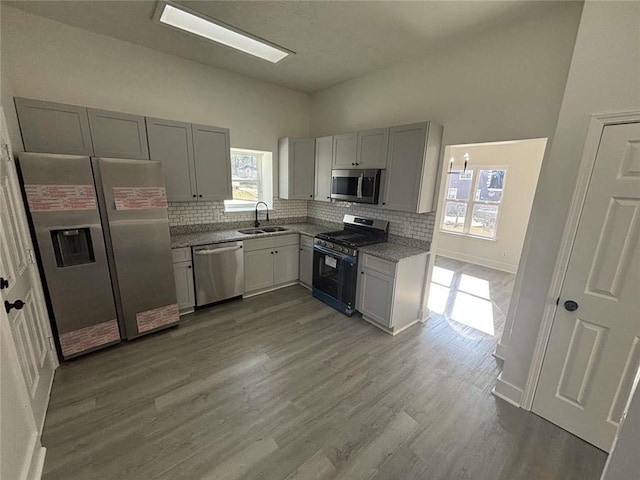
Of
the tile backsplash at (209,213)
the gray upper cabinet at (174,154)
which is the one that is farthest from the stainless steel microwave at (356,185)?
the gray upper cabinet at (174,154)

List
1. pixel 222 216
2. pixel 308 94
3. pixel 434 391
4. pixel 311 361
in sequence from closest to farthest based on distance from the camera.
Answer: pixel 434 391, pixel 311 361, pixel 222 216, pixel 308 94

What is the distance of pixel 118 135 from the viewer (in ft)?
8.98

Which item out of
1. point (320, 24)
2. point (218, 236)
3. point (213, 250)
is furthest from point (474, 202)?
point (213, 250)

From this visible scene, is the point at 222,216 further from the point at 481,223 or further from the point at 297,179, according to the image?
the point at 481,223

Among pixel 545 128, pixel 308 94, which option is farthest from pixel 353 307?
pixel 308 94

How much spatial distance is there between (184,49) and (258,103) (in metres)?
1.15

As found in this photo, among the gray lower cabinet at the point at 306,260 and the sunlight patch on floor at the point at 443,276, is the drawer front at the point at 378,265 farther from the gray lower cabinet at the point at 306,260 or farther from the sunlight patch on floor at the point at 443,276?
the sunlight patch on floor at the point at 443,276

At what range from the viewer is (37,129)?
7.70 feet

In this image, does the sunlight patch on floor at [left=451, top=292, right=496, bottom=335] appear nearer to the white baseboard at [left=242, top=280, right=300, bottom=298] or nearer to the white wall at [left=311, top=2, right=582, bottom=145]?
the white wall at [left=311, top=2, right=582, bottom=145]

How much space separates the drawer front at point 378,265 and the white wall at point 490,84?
1.48 meters

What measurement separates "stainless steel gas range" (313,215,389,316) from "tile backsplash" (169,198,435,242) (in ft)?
0.48

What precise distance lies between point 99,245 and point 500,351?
4.10 meters

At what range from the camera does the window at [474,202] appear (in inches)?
221

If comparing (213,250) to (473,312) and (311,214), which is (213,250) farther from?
(473,312)
